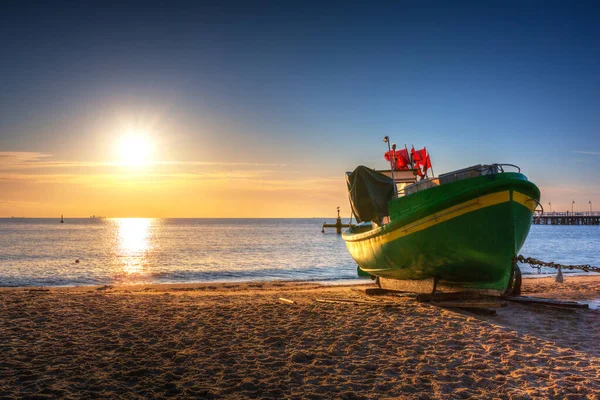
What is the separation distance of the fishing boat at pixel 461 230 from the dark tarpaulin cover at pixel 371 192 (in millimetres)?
1150

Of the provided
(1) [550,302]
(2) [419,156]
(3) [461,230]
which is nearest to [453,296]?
(3) [461,230]

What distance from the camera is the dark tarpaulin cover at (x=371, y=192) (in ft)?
46.9

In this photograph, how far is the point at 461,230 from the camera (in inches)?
414

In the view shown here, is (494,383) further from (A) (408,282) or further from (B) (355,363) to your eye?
(A) (408,282)

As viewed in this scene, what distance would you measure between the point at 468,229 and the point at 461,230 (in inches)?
6.2

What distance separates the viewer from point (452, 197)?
34.2 feet

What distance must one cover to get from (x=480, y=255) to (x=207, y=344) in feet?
21.8

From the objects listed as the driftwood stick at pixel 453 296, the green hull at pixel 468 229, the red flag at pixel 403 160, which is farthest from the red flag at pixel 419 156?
the driftwood stick at pixel 453 296

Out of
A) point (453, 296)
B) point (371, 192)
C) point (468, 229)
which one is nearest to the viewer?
point (468, 229)

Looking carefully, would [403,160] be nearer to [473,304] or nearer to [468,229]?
[468,229]

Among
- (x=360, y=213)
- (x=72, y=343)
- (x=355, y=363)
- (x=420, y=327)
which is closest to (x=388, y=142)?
(x=360, y=213)

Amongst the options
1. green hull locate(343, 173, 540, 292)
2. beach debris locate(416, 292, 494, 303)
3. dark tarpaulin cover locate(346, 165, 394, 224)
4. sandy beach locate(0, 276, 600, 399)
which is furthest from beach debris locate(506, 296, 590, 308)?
dark tarpaulin cover locate(346, 165, 394, 224)

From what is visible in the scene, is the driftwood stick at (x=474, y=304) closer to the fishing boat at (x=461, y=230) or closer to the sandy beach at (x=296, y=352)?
the sandy beach at (x=296, y=352)

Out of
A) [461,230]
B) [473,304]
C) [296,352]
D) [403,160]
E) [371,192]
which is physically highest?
[403,160]
